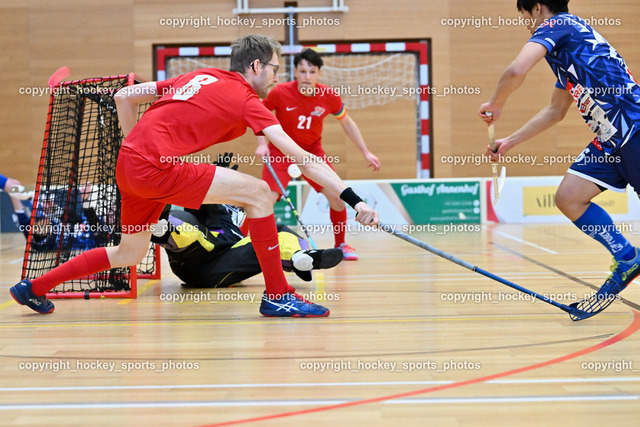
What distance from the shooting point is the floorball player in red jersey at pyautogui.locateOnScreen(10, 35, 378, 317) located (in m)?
3.21

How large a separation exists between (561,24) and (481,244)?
152 inches

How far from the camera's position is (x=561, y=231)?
26.2ft

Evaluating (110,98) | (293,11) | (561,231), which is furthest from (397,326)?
(293,11)

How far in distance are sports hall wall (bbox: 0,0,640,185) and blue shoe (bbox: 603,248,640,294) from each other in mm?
6761

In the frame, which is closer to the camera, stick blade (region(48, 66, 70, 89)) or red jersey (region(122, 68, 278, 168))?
red jersey (region(122, 68, 278, 168))

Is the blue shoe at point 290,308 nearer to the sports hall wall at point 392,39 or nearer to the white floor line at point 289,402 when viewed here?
the white floor line at point 289,402

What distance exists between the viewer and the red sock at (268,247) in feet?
11.3

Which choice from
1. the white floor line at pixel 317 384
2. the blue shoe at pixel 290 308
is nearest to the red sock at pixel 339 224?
the blue shoe at pixel 290 308

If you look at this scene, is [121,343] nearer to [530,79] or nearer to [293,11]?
[293,11]

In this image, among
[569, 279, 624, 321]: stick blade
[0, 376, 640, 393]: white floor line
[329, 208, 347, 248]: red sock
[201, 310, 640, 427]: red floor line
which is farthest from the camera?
[329, 208, 347, 248]: red sock

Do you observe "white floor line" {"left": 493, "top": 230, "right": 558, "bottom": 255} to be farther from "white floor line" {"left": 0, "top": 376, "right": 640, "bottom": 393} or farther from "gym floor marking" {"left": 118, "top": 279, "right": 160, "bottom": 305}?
"white floor line" {"left": 0, "top": 376, "right": 640, "bottom": 393}

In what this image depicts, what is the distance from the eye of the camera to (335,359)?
2740mm

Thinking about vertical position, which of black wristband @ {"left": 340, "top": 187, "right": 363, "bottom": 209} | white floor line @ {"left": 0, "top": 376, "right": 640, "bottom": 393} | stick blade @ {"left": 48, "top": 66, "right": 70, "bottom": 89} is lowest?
white floor line @ {"left": 0, "top": 376, "right": 640, "bottom": 393}

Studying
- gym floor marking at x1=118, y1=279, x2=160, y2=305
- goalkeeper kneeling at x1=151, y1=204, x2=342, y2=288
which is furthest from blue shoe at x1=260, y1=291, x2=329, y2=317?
gym floor marking at x1=118, y1=279, x2=160, y2=305
